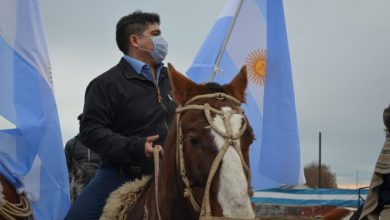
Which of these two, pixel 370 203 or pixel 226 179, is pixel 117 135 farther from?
pixel 370 203

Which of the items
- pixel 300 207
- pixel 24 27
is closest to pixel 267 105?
pixel 24 27

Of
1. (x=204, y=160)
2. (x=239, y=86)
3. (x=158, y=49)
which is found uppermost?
(x=158, y=49)

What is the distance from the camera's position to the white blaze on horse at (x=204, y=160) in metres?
4.51

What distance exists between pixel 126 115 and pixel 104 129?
0.33 meters

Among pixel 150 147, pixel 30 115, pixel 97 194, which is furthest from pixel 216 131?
pixel 30 115

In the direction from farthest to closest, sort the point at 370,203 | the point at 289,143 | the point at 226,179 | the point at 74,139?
the point at 289,143
the point at 74,139
the point at 370,203
the point at 226,179

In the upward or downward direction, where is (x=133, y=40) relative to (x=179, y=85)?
upward

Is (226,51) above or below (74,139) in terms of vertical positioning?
above

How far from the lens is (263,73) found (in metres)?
13.0

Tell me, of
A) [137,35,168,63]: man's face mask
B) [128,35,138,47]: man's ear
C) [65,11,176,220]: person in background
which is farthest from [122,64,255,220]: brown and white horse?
[128,35,138,47]: man's ear

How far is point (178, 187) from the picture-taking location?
201 inches

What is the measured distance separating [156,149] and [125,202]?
2.07ft

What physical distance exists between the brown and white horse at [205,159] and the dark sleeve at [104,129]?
35cm

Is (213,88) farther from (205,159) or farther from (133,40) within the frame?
(133,40)
